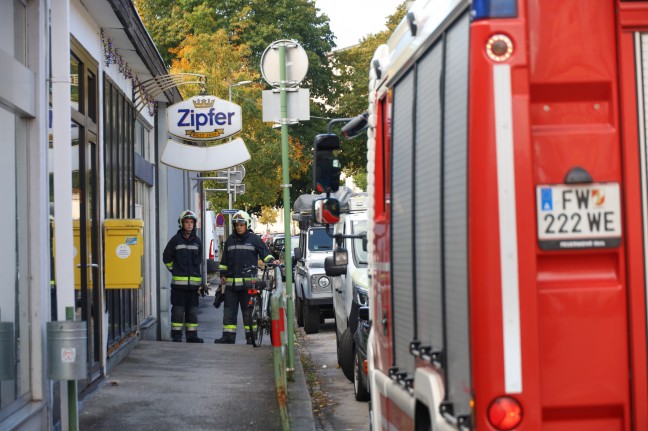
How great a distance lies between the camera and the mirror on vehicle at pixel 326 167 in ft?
24.2

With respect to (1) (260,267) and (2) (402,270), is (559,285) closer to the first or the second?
(2) (402,270)

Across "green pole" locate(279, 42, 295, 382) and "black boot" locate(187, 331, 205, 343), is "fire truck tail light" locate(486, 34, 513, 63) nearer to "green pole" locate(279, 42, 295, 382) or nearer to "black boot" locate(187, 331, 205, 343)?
"green pole" locate(279, 42, 295, 382)

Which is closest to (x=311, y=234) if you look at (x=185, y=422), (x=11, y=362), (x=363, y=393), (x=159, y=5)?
(x=363, y=393)

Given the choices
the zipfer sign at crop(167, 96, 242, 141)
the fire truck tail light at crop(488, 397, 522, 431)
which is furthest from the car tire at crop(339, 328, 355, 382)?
the fire truck tail light at crop(488, 397, 522, 431)

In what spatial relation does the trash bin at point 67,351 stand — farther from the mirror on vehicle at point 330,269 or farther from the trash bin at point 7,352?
the mirror on vehicle at point 330,269

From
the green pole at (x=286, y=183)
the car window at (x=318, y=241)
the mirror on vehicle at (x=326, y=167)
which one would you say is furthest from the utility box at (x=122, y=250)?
the car window at (x=318, y=241)

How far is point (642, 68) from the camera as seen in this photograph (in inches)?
160

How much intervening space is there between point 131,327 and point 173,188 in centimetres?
816

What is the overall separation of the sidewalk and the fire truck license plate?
565 cm

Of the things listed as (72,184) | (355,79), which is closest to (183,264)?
(72,184)

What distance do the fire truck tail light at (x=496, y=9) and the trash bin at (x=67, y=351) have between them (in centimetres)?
406

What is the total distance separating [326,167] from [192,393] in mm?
4372

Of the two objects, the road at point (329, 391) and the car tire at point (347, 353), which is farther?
the car tire at point (347, 353)

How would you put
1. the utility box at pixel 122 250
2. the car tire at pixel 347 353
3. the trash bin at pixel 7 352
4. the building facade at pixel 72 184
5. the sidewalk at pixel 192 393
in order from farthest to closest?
the car tire at pixel 347 353 → the utility box at pixel 122 250 → the sidewalk at pixel 192 393 → the building facade at pixel 72 184 → the trash bin at pixel 7 352
